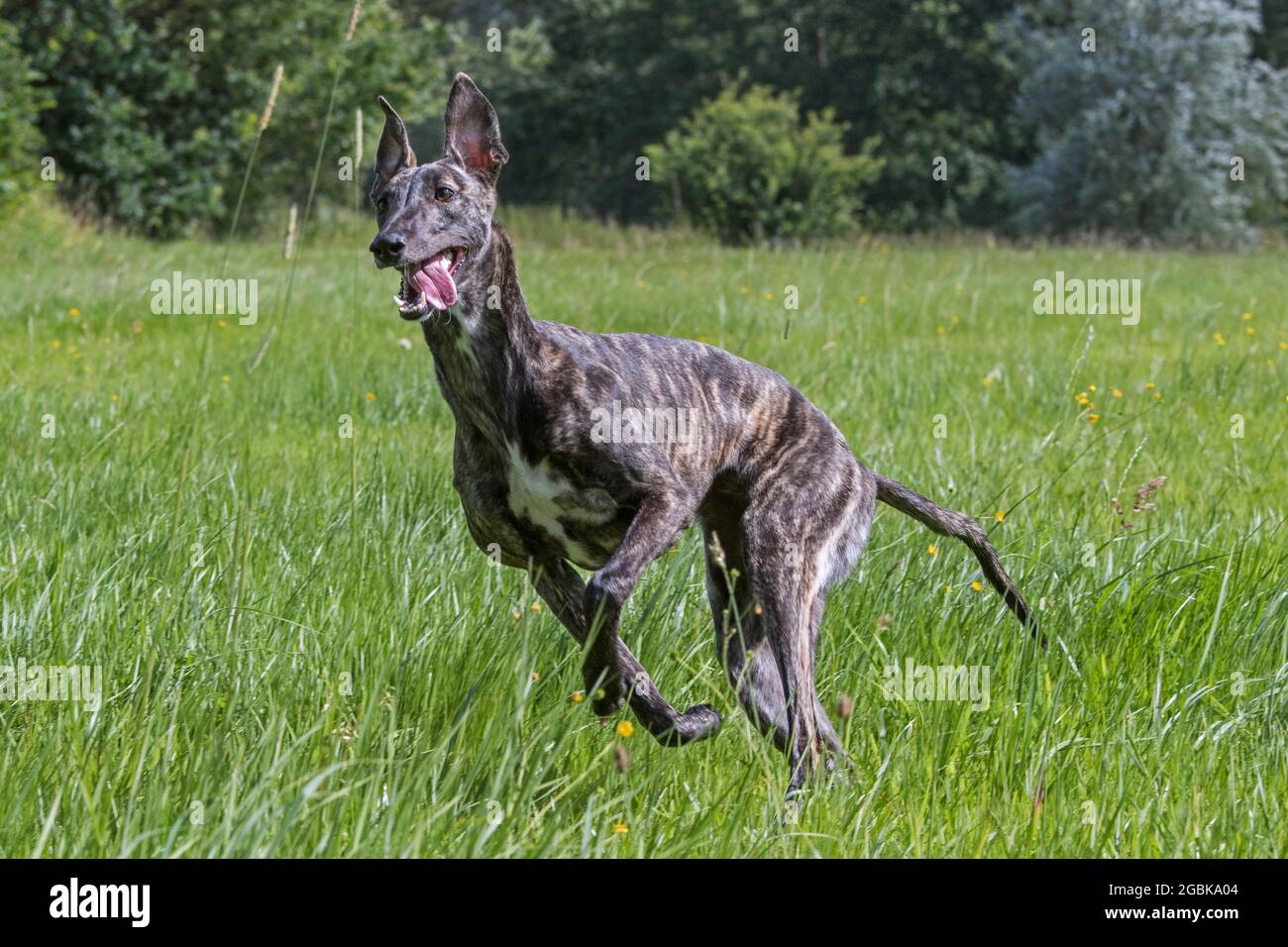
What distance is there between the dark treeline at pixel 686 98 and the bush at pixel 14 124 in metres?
0.05

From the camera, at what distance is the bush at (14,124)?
18.5 meters

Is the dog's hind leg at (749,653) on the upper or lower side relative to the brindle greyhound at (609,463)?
lower

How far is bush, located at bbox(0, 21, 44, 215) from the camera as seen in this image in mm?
18469

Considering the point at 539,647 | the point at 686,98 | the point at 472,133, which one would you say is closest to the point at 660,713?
the point at 539,647

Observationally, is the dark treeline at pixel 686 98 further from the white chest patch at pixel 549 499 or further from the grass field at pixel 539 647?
the white chest patch at pixel 549 499

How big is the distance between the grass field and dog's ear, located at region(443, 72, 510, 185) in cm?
81

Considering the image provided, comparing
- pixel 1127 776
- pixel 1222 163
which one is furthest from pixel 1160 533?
pixel 1222 163

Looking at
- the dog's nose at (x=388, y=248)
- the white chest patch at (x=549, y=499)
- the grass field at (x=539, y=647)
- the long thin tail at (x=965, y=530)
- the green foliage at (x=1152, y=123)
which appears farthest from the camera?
the green foliage at (x=1152, y=123)

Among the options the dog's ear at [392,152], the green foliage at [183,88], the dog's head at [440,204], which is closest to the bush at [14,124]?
the green foliage at [183,88]

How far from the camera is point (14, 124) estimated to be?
19.0m

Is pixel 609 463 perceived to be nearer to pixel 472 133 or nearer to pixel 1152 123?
pixel 472 133

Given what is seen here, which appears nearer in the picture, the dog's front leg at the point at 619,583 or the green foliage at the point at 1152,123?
the dog's front leg at the point at 619,583

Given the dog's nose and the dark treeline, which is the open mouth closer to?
the dog's nose
